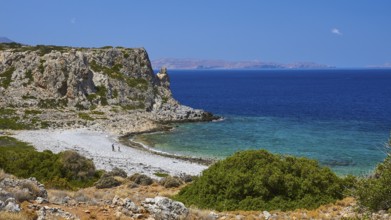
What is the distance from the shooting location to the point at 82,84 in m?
91.7

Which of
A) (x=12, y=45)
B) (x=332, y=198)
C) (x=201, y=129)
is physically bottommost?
(x=201, y=129)

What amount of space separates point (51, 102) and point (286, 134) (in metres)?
47.5

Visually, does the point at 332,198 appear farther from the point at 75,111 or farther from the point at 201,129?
the point at 75,111

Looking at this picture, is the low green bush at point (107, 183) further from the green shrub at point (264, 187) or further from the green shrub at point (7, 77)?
the green shrub at point (7, 77)

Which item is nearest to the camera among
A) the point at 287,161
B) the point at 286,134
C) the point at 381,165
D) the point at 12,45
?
the point at 381,165

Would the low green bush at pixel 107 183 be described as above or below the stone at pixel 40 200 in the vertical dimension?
below

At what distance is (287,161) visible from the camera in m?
23.0

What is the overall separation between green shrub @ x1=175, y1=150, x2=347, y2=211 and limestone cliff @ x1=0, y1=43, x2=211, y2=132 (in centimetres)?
6683

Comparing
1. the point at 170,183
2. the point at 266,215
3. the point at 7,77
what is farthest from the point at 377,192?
the point at 7,77

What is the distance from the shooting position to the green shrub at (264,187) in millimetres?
20562

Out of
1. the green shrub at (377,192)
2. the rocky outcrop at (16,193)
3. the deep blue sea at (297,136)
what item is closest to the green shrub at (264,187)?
the green shrub at (377,192)

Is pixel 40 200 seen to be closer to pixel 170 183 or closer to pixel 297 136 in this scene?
pixel 170 183

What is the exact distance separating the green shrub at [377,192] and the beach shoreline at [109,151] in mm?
25170

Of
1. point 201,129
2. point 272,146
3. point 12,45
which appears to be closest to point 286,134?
point 272,146
